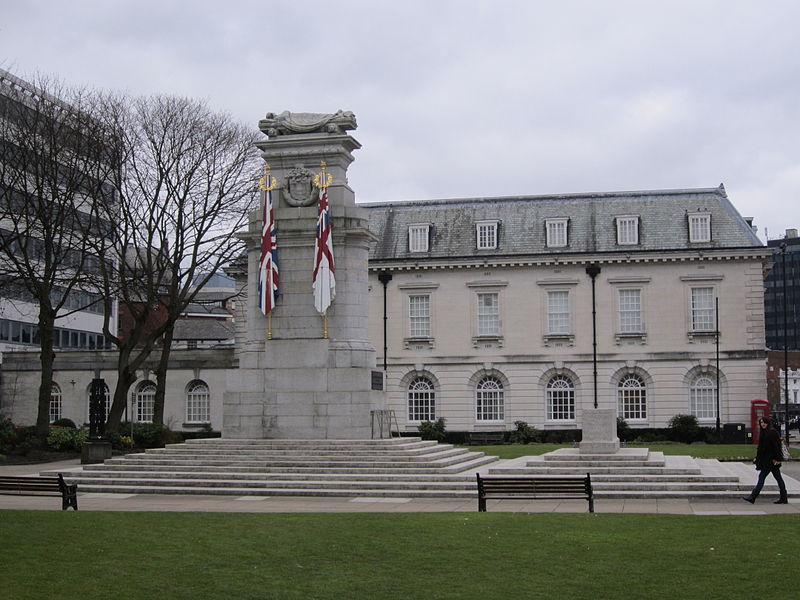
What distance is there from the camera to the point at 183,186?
4753 centimetres

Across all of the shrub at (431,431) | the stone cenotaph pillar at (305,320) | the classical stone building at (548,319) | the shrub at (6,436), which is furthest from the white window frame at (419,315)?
the stone cenotaph pillar at (305,320)

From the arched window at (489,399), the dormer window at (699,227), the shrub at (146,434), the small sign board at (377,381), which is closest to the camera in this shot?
the small sign board at (377,381)

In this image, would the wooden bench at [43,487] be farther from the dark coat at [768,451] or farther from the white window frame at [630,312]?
the white window frame at [630,312]

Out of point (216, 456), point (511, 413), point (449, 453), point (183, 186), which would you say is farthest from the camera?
point (511, 413)

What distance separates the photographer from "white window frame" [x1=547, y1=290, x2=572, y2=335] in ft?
195

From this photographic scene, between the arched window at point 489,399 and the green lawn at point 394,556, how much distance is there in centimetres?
3902

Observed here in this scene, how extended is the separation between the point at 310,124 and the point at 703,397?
32.6 metres

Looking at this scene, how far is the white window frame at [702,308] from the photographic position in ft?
190

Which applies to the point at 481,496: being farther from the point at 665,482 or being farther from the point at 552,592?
the point at 552,592

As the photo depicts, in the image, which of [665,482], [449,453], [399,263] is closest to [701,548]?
[665,482]

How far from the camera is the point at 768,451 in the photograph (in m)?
23.4

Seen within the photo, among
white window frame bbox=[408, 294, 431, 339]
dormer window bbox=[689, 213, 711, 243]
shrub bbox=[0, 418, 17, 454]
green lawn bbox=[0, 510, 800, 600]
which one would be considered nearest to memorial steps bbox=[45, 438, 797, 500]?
green lawn bbox=[0, 510, 800, 600]

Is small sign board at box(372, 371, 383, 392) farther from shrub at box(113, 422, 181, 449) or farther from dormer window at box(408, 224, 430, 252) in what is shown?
dormer window at box(408, 224, 430, 252)

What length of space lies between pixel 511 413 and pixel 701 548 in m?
43.0
